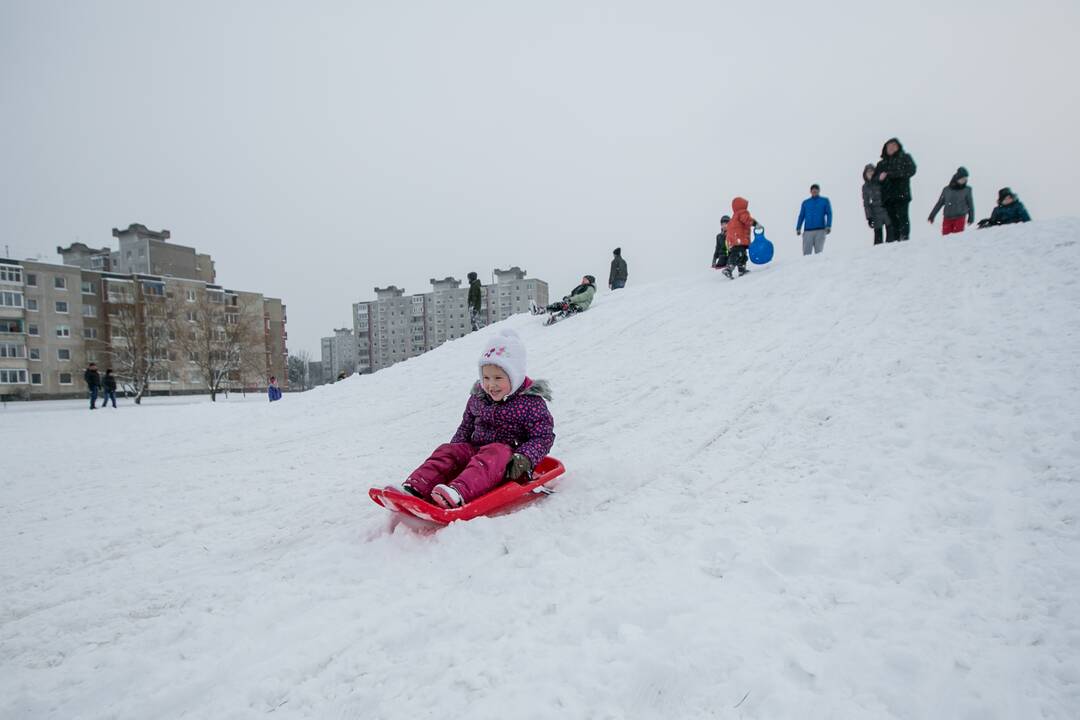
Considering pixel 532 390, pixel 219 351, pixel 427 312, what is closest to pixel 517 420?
pixel 532 390

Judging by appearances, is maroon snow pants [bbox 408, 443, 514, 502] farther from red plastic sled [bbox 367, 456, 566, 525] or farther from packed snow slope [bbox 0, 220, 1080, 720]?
packed snow slope [bbox 0, 220, 1080, 720]

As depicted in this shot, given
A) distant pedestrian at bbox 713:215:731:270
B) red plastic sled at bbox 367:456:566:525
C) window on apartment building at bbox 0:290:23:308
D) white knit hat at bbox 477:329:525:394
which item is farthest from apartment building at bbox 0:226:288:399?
red plastic sled at bbox 367:456:566:525

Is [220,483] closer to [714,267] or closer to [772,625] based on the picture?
[772,625]

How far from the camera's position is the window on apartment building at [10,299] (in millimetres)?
36406

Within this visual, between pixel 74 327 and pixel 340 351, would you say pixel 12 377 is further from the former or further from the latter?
pixel 340 351

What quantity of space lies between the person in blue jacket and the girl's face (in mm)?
10206

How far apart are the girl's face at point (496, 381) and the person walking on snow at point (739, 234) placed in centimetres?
893

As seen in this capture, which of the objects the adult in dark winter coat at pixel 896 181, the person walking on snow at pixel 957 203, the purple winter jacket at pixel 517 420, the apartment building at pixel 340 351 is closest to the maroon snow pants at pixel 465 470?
the purple winter jacket at pixel 517 420

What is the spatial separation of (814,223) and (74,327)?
50.8 metres

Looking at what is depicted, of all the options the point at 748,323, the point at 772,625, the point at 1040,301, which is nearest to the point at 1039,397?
the point at 1040,301

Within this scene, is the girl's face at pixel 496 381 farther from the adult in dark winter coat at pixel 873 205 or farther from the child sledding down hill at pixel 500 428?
the adult in dark winter coat at pixel 873 205

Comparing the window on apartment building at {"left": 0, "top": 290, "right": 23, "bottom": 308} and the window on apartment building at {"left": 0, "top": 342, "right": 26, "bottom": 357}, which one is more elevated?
the window on apartment building at {"left": 0, "top": 290, "right": 23, "bottom": 308}

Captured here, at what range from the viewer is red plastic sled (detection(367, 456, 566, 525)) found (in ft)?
9.53

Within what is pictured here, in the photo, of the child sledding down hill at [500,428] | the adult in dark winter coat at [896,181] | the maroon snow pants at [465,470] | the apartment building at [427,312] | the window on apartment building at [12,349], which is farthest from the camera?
the apartment building at [427,312]
